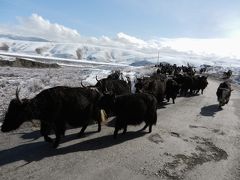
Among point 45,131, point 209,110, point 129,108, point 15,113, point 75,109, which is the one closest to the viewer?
point 15,113

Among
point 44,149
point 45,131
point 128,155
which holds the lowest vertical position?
point 128,155

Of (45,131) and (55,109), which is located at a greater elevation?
(55,109)

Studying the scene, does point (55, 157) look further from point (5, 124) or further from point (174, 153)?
point (174, 153)

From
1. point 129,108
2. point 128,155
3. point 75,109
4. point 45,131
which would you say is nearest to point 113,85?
point 129,108

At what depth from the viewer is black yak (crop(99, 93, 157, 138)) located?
8.78 metres

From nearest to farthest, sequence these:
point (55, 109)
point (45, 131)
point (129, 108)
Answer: point (55, 109) → point (45, 131) → point (129, 108)

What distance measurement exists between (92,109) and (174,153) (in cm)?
240

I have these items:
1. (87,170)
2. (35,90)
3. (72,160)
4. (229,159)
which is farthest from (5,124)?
(35,90)

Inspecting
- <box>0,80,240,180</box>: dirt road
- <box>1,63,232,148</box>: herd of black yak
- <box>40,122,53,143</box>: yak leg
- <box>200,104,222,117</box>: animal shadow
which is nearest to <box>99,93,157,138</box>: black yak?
<box>1,63,232,148</box>: herd of black yak

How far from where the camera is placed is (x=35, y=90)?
14930 millimetres

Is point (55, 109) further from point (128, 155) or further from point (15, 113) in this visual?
point (128, 155)

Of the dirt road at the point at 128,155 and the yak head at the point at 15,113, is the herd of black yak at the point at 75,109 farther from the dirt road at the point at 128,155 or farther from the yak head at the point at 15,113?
the dirt road at the point at 128,155

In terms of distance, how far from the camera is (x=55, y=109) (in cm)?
750

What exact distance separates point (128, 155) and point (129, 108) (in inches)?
74.4
